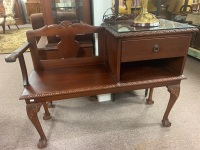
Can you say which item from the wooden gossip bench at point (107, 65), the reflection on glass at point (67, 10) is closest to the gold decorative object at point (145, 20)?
the wooden gossip bench at point (107, 65)

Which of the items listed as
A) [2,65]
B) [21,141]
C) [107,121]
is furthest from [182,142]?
[2,65]

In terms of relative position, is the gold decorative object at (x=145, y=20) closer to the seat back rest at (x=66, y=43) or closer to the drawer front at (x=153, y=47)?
the drawer front at (x=153, y=47)

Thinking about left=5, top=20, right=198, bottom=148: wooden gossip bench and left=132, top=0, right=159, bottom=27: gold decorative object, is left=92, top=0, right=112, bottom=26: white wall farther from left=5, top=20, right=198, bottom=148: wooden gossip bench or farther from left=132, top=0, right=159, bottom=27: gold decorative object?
left=132, top=0, right=159, bottom=27: gold decorative object

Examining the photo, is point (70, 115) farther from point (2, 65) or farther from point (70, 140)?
point (2, 65)

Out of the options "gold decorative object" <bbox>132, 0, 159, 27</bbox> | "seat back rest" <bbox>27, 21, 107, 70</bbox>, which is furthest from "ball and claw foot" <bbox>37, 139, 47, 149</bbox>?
"gold decorative object" <bbox>132, 0, 159, 27</bbox>

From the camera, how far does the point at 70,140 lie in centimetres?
130

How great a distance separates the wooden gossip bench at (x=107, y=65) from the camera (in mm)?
1002

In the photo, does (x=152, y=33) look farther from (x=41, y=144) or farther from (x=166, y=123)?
(x=41, y=144)

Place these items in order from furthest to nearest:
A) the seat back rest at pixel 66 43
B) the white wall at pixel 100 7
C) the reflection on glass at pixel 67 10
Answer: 1. the reflection on glass at pixel 67 10
2. the white wall at pixel 100 7
3. the seat back rest at pixel 66 43

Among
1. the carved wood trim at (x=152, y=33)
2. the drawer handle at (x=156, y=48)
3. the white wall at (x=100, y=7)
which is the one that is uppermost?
the white wall at (x=100, y=7)

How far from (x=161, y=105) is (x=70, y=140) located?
96cm

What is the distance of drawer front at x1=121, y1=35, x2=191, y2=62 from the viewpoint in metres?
0.99

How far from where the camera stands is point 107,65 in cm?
134

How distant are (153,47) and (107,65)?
425 millimetres
